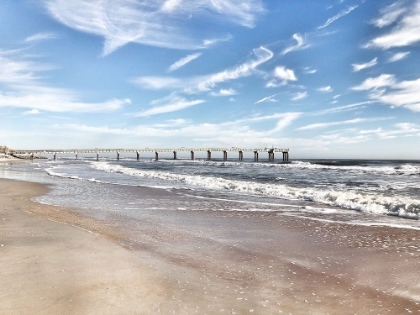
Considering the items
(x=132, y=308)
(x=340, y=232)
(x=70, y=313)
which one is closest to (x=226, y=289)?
(x=132, y=308)

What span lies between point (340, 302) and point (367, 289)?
751mm

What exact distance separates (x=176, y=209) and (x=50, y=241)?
5.33m

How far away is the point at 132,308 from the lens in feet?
12.5

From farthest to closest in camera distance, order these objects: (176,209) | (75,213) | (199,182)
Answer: (199,182)
(176,209)
(75,213)

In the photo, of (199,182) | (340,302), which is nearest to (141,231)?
(340,302)

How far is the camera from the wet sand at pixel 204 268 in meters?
4.00

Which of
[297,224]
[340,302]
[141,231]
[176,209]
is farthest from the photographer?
[176,209]

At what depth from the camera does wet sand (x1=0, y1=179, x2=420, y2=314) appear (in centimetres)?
400

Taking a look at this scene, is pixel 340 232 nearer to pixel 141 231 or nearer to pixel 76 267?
pixel 141 231

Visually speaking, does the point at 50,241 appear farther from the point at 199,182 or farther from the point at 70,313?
the point at 199,182

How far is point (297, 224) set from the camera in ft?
30.2

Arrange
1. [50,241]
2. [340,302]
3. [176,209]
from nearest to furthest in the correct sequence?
[340,302] → [50,241] → [176,209]

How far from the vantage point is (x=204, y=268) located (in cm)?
535

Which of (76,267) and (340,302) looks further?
(76,267)
